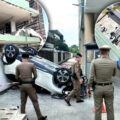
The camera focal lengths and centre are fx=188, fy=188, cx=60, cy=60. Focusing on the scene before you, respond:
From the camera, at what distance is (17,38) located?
37.0 feet

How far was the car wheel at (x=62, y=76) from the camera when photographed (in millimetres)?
6262

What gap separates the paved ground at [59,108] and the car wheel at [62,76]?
0.63 metres

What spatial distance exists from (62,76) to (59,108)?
1360 mm

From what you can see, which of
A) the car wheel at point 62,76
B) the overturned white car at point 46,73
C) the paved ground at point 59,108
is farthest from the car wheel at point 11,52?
the car wheel at point 62,76

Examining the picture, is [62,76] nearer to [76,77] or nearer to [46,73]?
[46,73]

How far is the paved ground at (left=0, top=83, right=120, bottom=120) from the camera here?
457 centimetres

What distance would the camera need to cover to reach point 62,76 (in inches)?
248

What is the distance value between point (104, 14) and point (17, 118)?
842 centimetres

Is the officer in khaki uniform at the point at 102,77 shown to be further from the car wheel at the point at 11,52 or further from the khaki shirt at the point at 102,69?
the car wheel at the point at 11,52

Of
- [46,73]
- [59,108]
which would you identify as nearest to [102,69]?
[59,108]

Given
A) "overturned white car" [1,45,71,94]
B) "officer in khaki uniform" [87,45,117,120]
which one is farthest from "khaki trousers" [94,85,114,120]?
"overturned white car" [1,45,71,94]

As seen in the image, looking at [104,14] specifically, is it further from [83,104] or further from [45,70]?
[83,104]

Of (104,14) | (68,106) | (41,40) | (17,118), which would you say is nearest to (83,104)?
(68,106)

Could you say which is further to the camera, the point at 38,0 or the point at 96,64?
the point at 38,0
